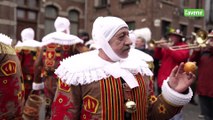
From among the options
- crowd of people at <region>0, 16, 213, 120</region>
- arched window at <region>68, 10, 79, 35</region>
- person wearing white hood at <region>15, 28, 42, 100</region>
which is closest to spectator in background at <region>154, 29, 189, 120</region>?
person wearing white hood at <region>15, 28, 42, 100</region>

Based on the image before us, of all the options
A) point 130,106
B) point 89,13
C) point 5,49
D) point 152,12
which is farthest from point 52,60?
point 89,13

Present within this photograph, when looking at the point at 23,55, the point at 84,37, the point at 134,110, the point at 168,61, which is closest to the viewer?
the point at 134,110

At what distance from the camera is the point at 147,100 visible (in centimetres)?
255

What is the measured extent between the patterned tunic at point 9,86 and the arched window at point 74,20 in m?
19.3

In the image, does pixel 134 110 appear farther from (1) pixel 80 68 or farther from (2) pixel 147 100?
(1) pixel 80 68

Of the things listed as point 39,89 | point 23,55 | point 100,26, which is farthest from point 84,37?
point 100,26

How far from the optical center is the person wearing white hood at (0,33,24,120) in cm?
242

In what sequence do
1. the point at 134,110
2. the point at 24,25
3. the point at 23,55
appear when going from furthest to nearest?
the point at 24,25 < the point at 23,55 < the point at 134,110

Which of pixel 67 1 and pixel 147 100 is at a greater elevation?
pixel 67 1

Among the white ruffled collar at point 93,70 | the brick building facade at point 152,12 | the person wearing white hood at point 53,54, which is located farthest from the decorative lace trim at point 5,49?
the brick building facade at point 152,12

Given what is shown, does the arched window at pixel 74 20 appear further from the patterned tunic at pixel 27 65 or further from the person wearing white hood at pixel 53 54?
the person wearing white hood at pixel 53 54

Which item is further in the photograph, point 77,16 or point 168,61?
point 77,16

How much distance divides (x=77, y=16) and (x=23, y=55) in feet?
52.4

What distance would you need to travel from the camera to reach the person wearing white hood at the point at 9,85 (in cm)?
242
